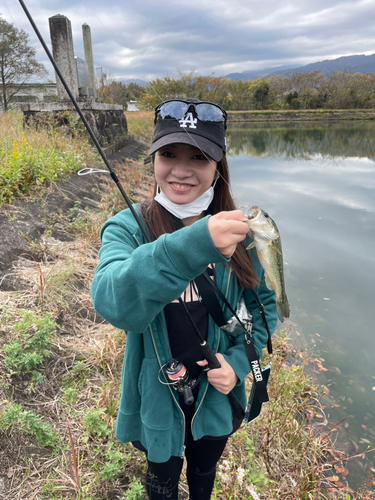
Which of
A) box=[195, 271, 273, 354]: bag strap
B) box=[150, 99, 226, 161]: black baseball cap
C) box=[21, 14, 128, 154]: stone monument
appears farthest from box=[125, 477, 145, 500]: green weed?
box=[21, 14, 128, 154]: stone monument

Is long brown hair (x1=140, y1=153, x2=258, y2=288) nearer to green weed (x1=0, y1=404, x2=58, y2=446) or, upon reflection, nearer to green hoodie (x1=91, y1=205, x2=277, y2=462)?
green hoodie (x1=91, y1=205, x2=277, y2=462)

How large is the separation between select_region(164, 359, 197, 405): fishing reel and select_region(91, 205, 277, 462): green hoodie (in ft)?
0.11

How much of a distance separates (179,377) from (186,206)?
83 cm

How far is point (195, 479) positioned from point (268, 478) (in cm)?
96

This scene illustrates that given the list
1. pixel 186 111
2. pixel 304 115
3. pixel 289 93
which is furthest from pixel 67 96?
pixel 289 93

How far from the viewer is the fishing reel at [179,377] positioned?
1389mm

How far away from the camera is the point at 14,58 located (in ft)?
49.5

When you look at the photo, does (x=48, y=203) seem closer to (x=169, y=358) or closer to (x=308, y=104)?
(x=169, y=358)

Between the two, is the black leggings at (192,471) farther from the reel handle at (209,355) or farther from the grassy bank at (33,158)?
the grassy bank at (33,158)

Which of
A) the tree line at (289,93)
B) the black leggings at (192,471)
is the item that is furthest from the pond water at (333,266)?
the tree line at (289,93)

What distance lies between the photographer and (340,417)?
3436 mm

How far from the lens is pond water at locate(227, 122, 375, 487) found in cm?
374

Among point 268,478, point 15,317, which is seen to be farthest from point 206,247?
point 15,317

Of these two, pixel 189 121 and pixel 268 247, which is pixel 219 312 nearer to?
pixel 268 247
